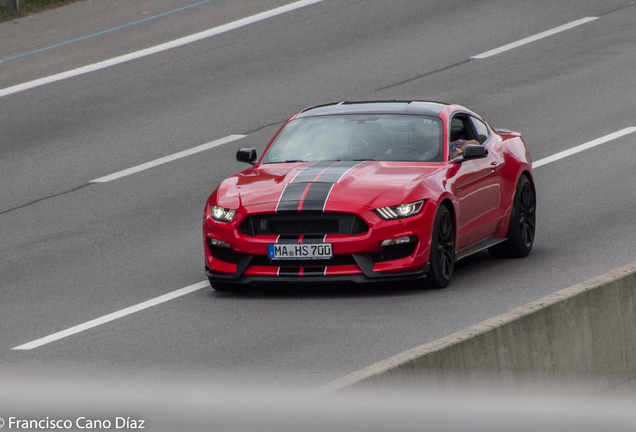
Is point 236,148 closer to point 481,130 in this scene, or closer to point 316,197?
point 481,130

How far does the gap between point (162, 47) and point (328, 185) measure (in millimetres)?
14002

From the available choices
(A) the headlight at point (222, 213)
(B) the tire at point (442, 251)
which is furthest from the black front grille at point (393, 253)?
(A) the headlight at point (222, 213)

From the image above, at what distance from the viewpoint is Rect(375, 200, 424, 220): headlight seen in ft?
33.3

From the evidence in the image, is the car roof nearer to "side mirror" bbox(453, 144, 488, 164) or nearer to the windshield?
the windshield

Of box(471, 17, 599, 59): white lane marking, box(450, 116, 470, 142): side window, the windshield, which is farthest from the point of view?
box(471, 17, 599, 59): white lane marking

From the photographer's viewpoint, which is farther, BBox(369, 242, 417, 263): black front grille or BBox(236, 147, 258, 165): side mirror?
BBox(236, 147, 258, 165): side mirror

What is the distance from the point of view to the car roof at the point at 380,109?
11.6 metres

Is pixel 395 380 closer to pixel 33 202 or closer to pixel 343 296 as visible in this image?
pixel 343 296

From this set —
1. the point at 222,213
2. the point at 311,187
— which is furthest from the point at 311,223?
the point at 222,213

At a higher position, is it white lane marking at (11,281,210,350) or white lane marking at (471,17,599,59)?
white lane marking at (11,281,210,350)

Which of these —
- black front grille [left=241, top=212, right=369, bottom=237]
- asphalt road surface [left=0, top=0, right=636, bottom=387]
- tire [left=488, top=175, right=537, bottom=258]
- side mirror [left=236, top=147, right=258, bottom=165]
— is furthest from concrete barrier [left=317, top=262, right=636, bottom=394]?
side mirror [left=236, top=147, right=258, bottom=165]

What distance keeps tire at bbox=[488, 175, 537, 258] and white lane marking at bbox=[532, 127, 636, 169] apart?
420 centimetres

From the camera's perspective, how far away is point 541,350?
7.93 meters

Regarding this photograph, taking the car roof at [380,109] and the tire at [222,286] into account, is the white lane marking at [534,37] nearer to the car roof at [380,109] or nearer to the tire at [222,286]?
the car roof at [380,109]
